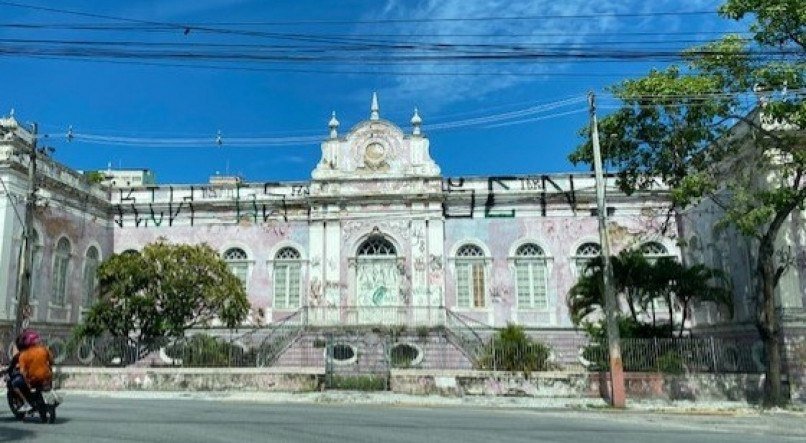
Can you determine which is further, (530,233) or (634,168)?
(530,233)

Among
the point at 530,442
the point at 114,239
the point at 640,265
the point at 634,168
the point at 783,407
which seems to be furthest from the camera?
the point at 114,239

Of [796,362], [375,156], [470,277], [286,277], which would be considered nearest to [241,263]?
[286,277]

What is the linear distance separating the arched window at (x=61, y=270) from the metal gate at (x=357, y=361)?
9.71m

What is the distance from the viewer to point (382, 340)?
22781mm

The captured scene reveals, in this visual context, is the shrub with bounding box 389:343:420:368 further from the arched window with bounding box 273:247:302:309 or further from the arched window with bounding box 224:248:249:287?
the arched window with bounding box 224:248:249:287

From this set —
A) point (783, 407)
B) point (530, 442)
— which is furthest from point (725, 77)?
point (530, 442)

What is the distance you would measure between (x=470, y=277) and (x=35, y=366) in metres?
18.0

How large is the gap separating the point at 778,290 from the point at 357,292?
45.9ft

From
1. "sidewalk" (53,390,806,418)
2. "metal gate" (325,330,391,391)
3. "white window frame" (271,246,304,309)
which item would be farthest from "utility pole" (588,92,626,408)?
"white window frame" (271,246,304,309)

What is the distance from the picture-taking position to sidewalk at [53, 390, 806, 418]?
15.6 metres

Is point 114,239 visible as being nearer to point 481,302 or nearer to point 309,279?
point 309,279

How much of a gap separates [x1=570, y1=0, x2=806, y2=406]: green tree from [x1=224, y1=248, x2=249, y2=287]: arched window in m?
14.6

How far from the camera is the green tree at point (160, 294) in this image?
21.1 meters

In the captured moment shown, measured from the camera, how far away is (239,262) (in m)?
27.2
